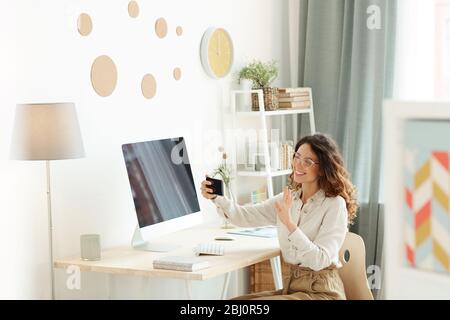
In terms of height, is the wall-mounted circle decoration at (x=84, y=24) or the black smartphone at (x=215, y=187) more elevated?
the wall-mounted circle decoration at (x=84, y=24)

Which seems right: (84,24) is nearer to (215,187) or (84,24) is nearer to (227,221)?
(215,187)

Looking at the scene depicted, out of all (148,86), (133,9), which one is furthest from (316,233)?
(133,9)

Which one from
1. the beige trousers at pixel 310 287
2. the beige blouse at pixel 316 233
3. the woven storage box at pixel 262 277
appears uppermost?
the beige blouse at pixel 316 233

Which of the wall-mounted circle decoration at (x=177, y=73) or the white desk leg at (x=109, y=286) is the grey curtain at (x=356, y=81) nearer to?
the wall-mounted circle decoration at (x=177, y=73)

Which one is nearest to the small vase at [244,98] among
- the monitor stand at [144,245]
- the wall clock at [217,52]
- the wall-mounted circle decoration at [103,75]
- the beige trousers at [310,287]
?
the wall clock at [217,52]

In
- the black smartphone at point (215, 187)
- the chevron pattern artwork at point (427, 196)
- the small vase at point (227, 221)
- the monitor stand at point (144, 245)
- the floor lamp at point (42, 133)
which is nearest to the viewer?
the chevron pattern artwork at point (427, 196)

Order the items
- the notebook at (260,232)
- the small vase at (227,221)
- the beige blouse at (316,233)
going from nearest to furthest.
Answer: the beige blouse at (316,233) < the notebook at (260,232) < the small vase at (227,221)

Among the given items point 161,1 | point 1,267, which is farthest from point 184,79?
point 1,267

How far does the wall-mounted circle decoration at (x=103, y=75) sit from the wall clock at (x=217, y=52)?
0.73 m

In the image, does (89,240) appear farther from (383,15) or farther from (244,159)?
(383,15)

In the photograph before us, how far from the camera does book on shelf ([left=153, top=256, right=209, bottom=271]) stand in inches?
113

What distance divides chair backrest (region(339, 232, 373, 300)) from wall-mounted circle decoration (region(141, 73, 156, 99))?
1122 mm

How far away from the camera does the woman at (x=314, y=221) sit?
3.02 metres

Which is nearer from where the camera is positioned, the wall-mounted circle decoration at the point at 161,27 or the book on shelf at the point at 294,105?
the wall-mounted circle decoration at the point at 161,27
